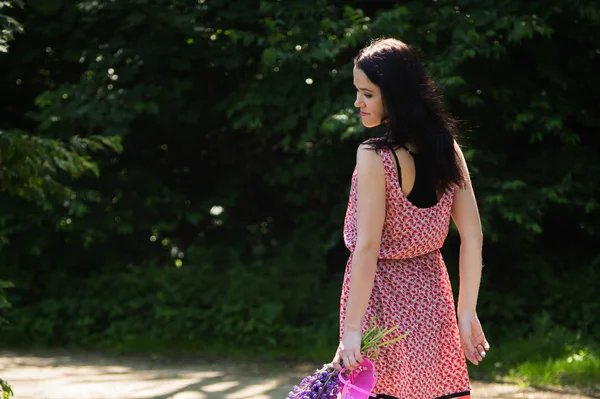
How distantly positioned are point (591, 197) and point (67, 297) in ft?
15.2

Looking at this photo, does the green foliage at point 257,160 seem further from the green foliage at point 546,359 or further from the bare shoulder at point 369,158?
the bare shoulder at point 369,158

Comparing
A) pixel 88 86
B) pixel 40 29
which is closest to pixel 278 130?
pixel 88 86

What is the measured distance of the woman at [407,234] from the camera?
9.71 ft

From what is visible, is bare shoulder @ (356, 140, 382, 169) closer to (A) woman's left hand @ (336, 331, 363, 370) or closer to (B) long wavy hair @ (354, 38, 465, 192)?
(B) long wavy hair @ (354, 38, 465, 192)

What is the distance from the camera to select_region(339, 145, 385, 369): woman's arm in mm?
2949

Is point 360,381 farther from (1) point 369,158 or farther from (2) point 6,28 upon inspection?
(2) point 6,28

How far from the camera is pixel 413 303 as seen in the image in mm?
3123

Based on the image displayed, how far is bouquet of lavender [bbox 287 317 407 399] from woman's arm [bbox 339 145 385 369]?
6 cm

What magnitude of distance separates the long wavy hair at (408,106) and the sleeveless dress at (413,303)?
78mm

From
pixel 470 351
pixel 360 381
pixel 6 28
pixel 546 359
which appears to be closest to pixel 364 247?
pixel 360 381

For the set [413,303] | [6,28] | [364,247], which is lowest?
[413,303]

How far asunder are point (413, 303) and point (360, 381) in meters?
0.32

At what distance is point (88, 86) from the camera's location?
8.20 m

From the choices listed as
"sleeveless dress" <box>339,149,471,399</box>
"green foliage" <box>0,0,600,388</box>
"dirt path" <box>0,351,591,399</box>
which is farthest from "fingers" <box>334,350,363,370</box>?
"green foliage" <box>0,0,600,388</box>
